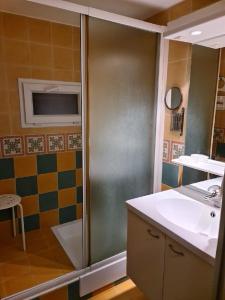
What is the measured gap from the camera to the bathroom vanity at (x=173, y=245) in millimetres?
1059

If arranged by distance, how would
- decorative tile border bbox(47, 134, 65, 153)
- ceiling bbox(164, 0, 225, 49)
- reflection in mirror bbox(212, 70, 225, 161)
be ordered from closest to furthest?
ceiling bbox(164, 0, 225, 49) → reflection in mirror bbox(212, 70, 225, 161) → decorative tile border bbox(47, 134, 65, 153)

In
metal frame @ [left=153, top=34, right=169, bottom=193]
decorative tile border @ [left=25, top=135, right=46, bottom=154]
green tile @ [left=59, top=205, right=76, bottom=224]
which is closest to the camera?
metal frame @ [left=153, top=34, right=169, bottom=193]

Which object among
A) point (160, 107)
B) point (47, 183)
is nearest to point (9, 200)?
point (47, 183)

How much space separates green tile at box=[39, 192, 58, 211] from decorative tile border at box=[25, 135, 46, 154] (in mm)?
482

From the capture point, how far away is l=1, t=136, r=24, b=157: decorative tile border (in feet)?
6.82

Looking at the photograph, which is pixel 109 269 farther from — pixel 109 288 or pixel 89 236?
pixel 89 236

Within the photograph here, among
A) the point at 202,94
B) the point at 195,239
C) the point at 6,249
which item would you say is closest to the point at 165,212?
the point at 195,239

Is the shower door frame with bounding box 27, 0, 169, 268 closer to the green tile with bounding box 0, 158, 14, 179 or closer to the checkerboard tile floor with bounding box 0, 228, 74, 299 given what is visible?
the checkerboard tile floor with bounding box 0, 228, 74, 299

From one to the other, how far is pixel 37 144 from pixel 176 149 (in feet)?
4.33

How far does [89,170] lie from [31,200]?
1.05 meters

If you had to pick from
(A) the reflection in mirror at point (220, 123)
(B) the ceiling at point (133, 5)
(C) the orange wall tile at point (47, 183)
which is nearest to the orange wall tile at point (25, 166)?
(C) the orange wall tile at point (47, 183)

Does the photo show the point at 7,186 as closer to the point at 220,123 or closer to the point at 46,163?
the point at 46,163

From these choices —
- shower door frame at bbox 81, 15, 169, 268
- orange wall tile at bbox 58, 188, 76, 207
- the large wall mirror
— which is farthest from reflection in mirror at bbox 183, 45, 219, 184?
orange wall tile at bbox 58, 188, 76, 207

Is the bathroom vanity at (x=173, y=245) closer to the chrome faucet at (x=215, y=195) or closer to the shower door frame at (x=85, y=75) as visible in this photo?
the chrome faucet at (x=215, y=195)
